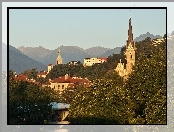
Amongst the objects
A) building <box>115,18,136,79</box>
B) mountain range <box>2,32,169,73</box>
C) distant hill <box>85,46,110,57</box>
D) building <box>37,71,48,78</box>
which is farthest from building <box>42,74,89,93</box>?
building <box>115,18,136,79</box>

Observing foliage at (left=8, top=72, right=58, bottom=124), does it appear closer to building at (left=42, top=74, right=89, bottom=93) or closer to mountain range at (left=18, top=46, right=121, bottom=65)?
building at (left=42, top=74, right=89, bottom=93)

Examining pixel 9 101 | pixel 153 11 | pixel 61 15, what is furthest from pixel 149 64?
pixel 9 101

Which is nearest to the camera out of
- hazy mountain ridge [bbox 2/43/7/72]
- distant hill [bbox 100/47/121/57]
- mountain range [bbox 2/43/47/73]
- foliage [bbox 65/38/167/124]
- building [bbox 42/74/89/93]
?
hazy mountain ridge [bbox 2/43/7/72]

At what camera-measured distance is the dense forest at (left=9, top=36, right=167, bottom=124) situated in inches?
371

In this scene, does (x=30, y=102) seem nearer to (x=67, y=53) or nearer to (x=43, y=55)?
(x=43, y=55)

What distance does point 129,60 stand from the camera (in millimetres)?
9586

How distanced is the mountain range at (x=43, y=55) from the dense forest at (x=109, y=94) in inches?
5.3

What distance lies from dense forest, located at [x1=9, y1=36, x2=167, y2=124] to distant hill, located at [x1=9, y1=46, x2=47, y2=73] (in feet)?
0.43

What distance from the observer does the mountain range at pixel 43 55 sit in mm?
9156

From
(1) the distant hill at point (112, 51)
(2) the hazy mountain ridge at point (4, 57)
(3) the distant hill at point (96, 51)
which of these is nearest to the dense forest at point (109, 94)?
(1) the distant hill at point (112, 51)

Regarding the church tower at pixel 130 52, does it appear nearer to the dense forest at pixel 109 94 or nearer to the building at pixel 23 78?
the dense forest at pixel 109 94

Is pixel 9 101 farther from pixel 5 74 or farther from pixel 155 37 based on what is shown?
pixel 155 37

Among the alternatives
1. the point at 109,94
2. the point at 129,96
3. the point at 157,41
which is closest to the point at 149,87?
the point at 129,96

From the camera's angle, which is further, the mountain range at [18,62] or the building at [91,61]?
the building at [91,61]
